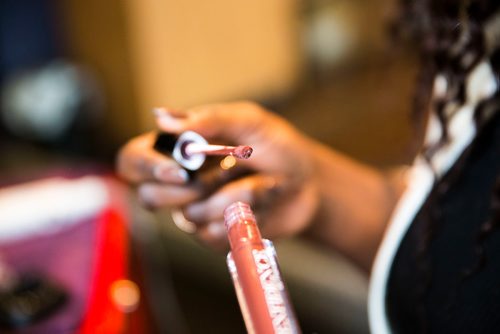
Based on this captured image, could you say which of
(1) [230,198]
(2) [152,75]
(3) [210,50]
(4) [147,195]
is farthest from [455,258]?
(3) [210,50]

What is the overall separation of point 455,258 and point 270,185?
22 cm

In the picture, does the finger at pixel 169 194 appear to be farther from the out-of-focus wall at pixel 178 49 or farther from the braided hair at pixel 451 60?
the out-of-focus wall at pixel 178 49

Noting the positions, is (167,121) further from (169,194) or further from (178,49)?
(178,49)

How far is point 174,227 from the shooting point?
8.30 ft

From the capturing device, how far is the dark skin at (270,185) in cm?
65

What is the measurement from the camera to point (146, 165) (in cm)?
64

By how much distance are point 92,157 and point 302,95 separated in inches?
52.0

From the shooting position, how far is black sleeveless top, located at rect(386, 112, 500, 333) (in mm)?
518

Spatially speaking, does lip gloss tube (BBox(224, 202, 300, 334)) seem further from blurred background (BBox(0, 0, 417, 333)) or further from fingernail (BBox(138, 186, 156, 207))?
blurred background (BBox(0, 0, 417, 333))

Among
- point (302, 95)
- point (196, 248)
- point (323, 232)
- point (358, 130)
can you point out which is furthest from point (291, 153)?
point (302, 95)

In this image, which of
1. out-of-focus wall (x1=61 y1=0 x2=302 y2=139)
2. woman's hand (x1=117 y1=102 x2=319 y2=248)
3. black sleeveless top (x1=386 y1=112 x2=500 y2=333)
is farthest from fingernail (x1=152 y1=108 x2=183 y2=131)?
out-of-focus wall (x1=61 y1=0 x2=302 y2=139)

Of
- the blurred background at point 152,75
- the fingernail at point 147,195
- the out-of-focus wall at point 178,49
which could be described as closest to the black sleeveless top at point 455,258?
the fingernail at point 147,195

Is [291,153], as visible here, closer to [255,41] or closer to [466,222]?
[466,222]

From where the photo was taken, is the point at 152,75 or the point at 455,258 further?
the point at 152,75
